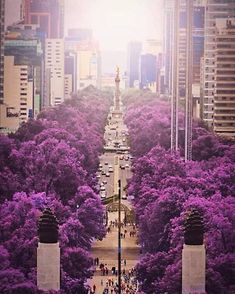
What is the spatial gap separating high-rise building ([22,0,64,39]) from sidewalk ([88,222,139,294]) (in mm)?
30549

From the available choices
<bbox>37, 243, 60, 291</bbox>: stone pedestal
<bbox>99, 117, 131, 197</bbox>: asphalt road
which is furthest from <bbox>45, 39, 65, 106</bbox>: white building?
<bbox>37, 243, 60, 291</bbox>: stone pedestal

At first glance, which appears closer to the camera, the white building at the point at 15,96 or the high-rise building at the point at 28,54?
the white building at the point at 15,96

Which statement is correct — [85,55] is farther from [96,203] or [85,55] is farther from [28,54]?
[96,203]

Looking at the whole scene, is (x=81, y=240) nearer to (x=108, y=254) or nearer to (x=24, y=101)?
(x=108, y=254)

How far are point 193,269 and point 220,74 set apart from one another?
17.5 m

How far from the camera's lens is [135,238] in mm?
17875

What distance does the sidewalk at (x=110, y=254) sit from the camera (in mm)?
14624

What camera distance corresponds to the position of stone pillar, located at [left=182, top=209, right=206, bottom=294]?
11312 millimetres

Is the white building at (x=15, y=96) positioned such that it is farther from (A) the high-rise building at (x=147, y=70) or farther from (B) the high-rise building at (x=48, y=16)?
(A) the high-rise building at (x=147, y=70)

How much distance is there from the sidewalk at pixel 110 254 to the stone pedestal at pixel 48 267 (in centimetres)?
249

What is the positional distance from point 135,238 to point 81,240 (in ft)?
10.8

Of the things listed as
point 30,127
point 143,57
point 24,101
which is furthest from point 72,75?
point 30,127

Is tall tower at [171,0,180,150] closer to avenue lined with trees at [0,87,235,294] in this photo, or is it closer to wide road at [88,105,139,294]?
avenue lined with trees at [0,87,235,294]

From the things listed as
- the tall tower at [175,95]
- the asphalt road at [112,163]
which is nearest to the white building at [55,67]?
the asphalt road at [112,163]
